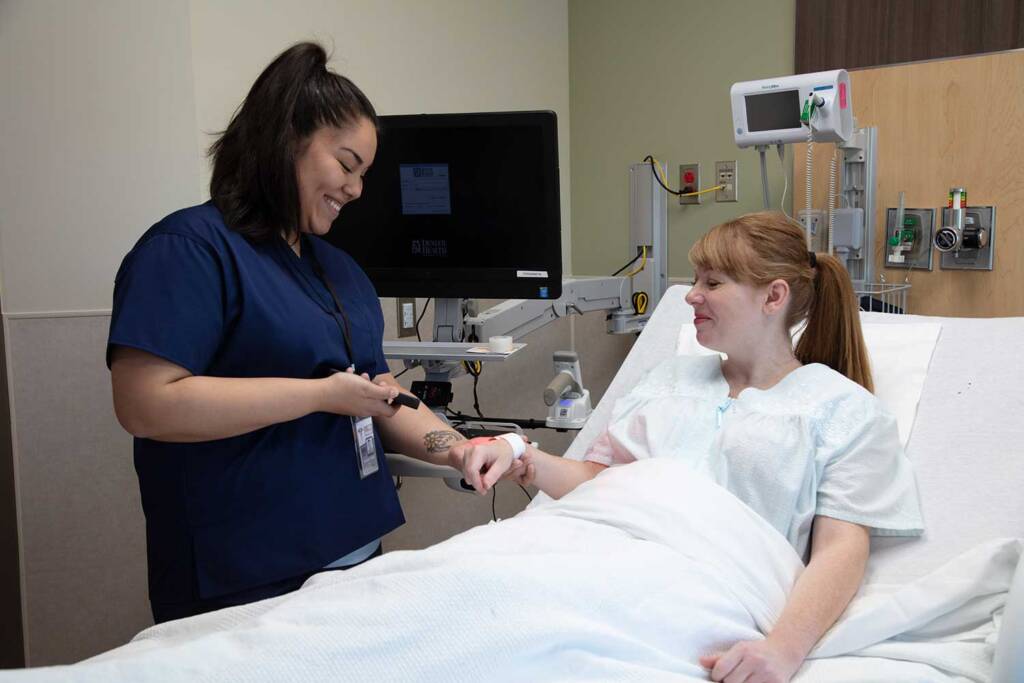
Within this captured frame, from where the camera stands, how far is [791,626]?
1.25 metres

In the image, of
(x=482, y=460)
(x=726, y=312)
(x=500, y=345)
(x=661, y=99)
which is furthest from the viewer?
(x=661, y=99)

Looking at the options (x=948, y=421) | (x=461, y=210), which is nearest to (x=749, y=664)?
(x=948, y=421)

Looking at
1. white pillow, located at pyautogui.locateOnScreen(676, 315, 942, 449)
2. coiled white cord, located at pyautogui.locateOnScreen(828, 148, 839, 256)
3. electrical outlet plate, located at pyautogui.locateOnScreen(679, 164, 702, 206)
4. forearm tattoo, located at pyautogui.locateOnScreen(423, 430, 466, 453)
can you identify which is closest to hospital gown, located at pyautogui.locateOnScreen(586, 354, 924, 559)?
white pillow, located at pyautogui.locateOnScreen(676, 315, 942, 449)

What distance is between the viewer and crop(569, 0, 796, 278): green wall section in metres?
3.40

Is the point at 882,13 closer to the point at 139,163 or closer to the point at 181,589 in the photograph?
the point at 139,163

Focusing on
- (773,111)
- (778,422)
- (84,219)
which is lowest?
(778,422)

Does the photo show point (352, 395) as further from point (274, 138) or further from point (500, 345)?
point (500, 345)

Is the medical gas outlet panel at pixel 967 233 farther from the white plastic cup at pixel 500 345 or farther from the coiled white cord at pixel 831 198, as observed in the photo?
the white plastic cup at pixel 500 345

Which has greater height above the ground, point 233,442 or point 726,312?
point 726,312

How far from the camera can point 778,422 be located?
1547 millimetres

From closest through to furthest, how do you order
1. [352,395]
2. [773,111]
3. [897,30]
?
[352,395]
[773,111]
[897,30]

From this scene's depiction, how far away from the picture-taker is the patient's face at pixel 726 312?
163cm

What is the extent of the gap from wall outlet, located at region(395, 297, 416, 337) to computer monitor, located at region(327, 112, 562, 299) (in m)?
0.66

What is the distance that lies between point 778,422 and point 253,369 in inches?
33.3
